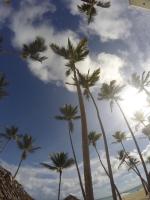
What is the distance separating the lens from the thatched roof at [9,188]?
10.2 meters

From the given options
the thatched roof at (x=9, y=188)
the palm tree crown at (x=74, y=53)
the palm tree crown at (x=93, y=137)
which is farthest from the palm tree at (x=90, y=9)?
the palm tree crown at (x=93, y=137)

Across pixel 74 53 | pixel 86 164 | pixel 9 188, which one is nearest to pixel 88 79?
pixel 74 53

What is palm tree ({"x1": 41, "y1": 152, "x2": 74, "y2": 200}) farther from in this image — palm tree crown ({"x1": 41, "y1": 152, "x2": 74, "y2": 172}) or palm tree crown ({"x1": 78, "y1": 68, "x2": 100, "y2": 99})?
palm tree crown ({"x1": 78, "y1": 68, "x2": 100, "y2": 99})

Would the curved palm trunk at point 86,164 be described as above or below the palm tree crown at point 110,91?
below

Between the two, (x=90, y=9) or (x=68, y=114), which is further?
(x=68, y=114)

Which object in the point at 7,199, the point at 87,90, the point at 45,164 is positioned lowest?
the point at 7,199

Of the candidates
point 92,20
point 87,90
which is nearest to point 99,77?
point 87,90

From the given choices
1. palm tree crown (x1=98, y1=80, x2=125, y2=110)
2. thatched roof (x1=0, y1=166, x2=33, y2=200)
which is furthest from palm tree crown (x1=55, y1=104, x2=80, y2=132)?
thatched roof (x1=0, y1=166, x2=33, y2=200)

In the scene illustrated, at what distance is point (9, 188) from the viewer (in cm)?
1089

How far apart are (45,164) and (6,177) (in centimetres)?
3466

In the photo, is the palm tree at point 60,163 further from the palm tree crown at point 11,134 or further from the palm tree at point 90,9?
the palm tree at point 90,9

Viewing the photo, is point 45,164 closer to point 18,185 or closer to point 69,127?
point 69,127

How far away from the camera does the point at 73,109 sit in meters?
42.0

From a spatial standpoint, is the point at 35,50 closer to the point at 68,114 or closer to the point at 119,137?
the point at 68,114
